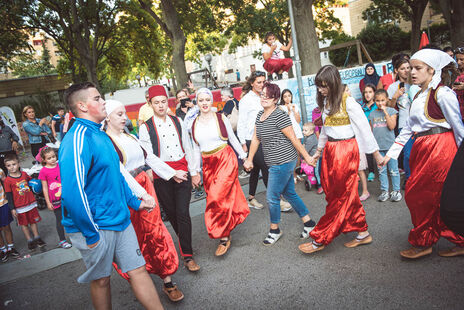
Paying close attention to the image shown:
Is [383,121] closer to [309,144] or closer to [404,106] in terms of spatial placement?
[404,106]

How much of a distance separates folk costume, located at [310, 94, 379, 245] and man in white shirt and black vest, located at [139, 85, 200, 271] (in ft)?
4.90

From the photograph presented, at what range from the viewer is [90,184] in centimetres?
242

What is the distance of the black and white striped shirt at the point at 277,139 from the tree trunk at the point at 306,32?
621 centimetres

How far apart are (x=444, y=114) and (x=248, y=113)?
9.79 feet

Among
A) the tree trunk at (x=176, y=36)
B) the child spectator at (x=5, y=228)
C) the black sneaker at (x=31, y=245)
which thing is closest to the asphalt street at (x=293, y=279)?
the child spectator at (x=5, y=228)

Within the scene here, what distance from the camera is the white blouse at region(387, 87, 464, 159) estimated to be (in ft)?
10.2

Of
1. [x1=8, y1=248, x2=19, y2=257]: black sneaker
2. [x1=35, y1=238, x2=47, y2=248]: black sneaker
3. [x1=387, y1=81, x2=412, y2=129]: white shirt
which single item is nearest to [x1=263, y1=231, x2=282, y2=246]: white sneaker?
[x1=387, y1=81, x2=412, y2=129]: white shirt

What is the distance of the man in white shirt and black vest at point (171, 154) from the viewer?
4.02 metres

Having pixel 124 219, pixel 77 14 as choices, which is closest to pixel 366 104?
pixel 124 219

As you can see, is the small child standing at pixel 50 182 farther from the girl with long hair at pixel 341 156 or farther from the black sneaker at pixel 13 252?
the girl with long hair at pixel 341 156

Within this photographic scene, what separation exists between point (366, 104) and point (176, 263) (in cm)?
483

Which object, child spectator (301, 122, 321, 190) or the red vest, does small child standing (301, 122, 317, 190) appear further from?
the red vest


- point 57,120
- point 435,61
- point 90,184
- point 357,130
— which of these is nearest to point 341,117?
point 357,130

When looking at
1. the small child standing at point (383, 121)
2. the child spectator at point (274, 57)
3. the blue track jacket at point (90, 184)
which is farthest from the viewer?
the child spectator at point (274, 57)
